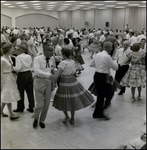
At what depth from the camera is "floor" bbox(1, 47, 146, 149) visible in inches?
118

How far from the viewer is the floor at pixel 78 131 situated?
2.99 metres

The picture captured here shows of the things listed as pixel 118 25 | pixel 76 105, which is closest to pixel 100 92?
pixel 76 105

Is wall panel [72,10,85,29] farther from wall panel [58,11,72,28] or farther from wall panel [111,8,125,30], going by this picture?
wall panel [111,8,125,30]

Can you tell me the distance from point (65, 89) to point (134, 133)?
1.30 metres

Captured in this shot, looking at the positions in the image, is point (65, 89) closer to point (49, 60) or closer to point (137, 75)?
point (49, 60)

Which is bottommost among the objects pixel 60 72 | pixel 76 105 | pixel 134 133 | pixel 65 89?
pixel 134 133

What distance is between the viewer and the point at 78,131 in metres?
3.51

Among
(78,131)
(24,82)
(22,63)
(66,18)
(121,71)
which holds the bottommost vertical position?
(78,131)

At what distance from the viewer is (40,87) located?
3.30 m

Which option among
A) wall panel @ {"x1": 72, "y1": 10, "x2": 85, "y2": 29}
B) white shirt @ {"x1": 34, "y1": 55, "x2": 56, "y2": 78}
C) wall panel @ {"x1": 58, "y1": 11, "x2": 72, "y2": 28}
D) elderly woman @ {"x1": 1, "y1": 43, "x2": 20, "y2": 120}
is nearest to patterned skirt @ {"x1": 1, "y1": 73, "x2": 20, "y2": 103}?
elderly woman @ {"x1": 1, "y1": 43, "x2": 20, "y2": 120}

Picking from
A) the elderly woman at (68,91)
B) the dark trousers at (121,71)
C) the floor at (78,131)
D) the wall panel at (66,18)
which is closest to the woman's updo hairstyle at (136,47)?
the dark trousers at (121,71)

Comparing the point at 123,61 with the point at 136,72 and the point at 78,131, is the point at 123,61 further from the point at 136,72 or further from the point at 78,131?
the point at 78,131

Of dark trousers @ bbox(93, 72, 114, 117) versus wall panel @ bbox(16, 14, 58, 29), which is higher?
wall panel @ bbox(16, 14, 58, 29)

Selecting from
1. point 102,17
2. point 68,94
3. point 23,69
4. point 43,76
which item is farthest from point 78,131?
point 102,17
